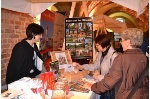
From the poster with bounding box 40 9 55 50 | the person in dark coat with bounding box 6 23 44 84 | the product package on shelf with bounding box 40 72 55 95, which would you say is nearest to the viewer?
the product package on shelf with bounding box 40 72 55 95

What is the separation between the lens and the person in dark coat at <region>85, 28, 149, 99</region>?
1794 millimetres

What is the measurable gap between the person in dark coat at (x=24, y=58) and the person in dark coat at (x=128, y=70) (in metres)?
1.16

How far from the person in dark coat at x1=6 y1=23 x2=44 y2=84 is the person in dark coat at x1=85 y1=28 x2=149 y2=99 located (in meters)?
1.16

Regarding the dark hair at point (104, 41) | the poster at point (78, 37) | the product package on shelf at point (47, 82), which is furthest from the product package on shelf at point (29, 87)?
the poster at point (78, 37)

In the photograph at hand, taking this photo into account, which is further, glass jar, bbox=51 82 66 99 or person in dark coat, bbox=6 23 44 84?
person in dark coat, bbox=6 23 44 84

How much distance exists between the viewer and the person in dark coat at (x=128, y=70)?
1.79 m

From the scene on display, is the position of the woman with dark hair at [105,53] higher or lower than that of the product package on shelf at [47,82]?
higher

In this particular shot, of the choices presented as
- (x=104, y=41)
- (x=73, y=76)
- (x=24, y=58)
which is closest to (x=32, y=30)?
(x=24, y=58)

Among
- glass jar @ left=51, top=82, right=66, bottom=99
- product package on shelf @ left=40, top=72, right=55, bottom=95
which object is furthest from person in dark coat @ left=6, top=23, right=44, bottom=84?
glass jar @ left=51, top=82, right=66, bottom=99

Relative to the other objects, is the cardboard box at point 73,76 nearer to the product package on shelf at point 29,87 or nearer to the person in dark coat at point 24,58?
the person in dark coat at point 24,58

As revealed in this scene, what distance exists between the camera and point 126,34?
1917 mm

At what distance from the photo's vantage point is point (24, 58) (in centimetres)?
261

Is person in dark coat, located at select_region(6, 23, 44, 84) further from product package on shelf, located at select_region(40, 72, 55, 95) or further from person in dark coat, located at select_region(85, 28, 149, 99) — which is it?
person in dark coat, located at select_region(85, 28, 149, 99)

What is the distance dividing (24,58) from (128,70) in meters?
1.39
